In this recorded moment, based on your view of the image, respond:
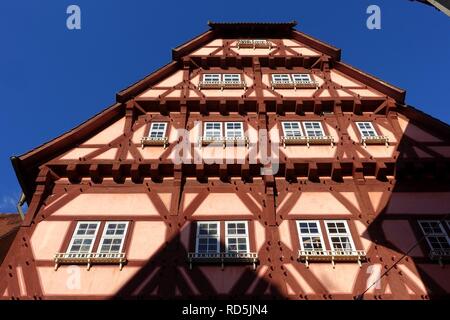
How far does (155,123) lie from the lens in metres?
16.4

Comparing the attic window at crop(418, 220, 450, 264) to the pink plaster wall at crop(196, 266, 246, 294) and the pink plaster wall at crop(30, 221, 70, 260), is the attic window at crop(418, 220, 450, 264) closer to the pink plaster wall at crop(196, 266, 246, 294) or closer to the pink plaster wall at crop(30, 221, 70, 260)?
the pink plaster wall at crop(196, 266, 246, 294)

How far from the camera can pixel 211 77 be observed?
18922 millimetres

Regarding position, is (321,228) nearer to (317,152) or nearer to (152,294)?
(317,152)

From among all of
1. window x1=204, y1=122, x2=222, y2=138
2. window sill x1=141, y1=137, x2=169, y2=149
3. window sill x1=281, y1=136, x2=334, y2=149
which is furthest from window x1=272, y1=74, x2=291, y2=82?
window sill x1=141, y1=137, x2=169, y2=149

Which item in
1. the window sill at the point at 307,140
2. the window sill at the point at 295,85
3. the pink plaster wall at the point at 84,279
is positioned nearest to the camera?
the pink plaster wall at the point at 84,279

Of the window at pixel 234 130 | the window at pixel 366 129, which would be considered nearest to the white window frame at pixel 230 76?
the window at pixel 234 130

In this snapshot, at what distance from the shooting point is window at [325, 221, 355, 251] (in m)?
11.8

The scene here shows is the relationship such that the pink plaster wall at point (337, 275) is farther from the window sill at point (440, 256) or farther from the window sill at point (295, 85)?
the window sill at point (295, 85)

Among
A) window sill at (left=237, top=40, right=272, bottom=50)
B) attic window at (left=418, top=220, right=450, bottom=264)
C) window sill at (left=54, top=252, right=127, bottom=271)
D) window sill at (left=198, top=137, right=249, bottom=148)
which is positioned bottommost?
window sill at (left=54, top=252, right=127, bottom=271)

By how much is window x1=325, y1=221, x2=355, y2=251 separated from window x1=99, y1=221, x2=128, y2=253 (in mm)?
5673

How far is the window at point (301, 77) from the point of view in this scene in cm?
1852

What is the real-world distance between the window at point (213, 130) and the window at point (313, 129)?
3.08m

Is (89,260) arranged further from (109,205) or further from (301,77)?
(301,77)
